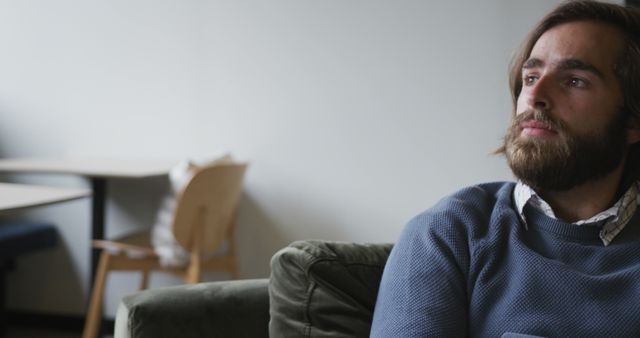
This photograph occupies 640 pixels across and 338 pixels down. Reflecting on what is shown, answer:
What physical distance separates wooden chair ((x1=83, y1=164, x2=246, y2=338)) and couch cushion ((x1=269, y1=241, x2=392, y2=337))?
4.47 feet

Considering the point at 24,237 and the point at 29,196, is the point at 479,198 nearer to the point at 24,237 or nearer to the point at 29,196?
the point at 29,196

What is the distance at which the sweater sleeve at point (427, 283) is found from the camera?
1251mm

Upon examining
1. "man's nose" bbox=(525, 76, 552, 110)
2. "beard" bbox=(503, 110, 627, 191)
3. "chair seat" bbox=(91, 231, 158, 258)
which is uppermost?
"man's nose" bbox=(525, 76, 552, 110)

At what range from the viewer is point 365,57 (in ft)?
10.6

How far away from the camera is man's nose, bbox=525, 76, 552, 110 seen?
1.47 m

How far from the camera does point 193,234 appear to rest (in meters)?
2.90

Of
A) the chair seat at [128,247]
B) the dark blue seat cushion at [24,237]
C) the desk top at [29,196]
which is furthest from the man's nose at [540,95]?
the dark blue seat cushion at [24,237]

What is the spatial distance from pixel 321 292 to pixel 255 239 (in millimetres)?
2089

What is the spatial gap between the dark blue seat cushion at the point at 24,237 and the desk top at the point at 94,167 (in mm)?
323

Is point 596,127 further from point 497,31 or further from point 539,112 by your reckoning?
point 497,31

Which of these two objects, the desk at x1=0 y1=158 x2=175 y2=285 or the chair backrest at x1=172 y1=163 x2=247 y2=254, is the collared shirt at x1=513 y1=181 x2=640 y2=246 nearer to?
the chair backrest at x1=172 y1=163 x2=247 y2=254

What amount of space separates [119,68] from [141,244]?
3.22 ft

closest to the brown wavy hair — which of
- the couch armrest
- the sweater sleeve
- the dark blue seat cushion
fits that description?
the sweater sleeve

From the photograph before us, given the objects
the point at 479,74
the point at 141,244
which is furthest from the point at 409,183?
the point at 141,244
